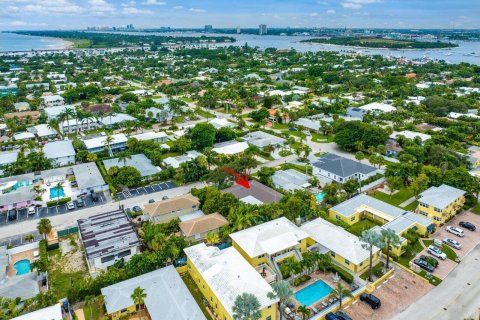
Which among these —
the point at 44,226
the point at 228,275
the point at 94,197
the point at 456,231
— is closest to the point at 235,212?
the point at 228,275

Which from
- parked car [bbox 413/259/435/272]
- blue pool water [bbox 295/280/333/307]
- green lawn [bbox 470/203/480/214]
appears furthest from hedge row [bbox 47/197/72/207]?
green lawn [bbox 470/203/480/214]

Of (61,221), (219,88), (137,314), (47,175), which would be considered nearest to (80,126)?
(47,175)

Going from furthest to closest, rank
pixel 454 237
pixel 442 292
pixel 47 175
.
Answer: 1. pixel 47 175
2. pixel 454 237
3. pixel 442 292

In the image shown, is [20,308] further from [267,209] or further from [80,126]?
[80,126]

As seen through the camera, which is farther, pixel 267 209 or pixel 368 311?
pixel 267 209

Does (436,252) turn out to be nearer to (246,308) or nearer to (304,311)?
(304,311)

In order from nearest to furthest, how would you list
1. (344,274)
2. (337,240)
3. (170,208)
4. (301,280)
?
(301,280), (344,274), (337,240), (170,208)

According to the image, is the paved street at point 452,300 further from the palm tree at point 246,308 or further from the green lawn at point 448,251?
the palm tree at point 246,308
